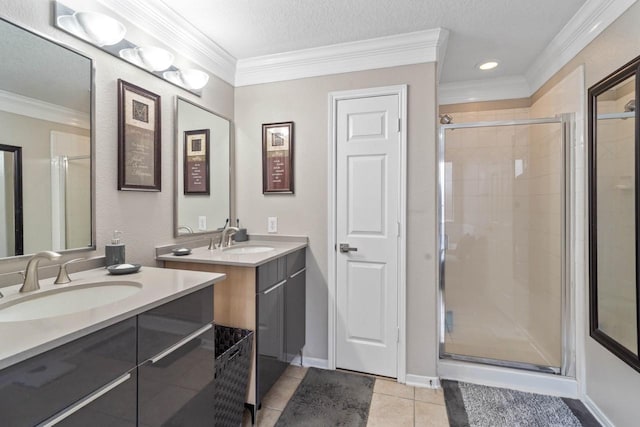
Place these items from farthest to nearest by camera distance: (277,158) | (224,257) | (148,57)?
(277,158) < (224,257) < (148,57)

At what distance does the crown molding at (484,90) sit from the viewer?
2848 millimetres

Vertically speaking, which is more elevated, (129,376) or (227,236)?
(227,236)

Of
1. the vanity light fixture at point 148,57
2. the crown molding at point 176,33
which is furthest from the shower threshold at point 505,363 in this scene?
the crown molding at point 176,33

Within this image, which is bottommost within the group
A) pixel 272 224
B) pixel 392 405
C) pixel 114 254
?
pixel 392 405

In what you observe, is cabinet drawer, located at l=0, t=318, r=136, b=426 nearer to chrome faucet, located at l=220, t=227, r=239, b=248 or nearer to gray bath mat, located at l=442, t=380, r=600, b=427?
chrome faucet, located at l=220, t=227, r=239, b=248

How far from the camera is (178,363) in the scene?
118cm

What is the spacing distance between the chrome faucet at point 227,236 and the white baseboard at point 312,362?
3.47ft

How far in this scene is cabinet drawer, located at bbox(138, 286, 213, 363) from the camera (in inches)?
40.9

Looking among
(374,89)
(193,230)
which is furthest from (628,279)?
(193,230)

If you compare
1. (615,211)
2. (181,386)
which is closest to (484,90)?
(615,211)

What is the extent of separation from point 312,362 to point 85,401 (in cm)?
177

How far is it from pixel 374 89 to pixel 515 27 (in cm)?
97

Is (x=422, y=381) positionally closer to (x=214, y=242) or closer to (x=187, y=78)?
(x=214, y=242)

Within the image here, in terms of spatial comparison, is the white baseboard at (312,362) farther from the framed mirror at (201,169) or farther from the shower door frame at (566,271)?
the framed mirror at (201,169)
